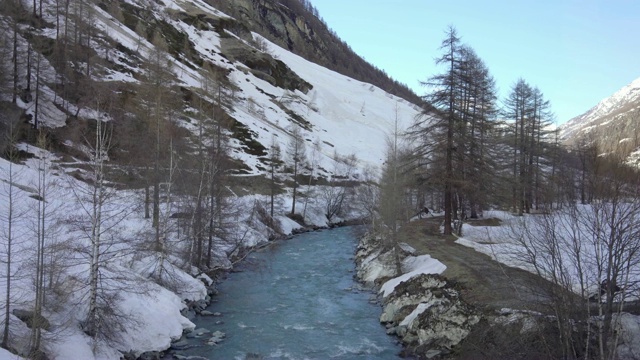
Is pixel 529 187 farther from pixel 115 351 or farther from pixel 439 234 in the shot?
pixel 115 351

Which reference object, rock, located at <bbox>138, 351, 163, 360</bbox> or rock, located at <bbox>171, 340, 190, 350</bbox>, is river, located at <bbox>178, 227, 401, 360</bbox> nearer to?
rock, located at <bbox>171, 340, 190, 350</bbox>

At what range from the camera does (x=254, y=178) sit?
56.0m

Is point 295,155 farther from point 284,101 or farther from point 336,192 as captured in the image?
point 284,101

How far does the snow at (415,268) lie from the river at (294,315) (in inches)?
50.1

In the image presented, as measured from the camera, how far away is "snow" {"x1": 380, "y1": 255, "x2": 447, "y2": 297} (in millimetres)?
21125

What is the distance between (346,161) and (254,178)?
29158mm

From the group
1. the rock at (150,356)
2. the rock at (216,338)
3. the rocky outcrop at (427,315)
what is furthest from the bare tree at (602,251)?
the rock at (150,356)

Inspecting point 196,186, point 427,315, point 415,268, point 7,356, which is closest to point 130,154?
point 196,186

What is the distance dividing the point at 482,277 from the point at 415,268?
521 centimetres

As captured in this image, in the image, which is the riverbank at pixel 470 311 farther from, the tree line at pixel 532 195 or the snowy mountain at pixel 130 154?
the snowy mountain at pixel 130 154

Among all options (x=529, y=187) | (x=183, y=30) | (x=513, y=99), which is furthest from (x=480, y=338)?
(x=183, y=30)

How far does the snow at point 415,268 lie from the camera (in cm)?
2112

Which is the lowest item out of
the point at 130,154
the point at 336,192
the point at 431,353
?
the point at 431,353

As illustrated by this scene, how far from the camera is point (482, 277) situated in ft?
61.2
